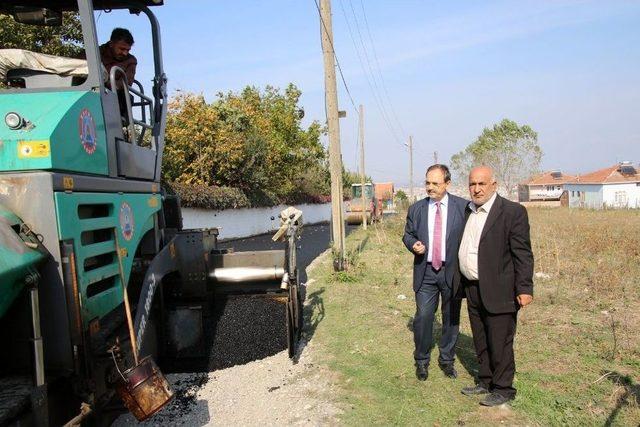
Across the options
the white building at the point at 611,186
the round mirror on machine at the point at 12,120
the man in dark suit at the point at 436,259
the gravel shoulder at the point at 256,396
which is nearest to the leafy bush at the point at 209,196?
the gravel shoulder at the point at 256,396

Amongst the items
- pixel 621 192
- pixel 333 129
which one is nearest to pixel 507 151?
pixel 621 192

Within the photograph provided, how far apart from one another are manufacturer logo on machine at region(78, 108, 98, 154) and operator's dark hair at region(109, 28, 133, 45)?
128 centimetres

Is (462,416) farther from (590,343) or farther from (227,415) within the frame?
(590,343)

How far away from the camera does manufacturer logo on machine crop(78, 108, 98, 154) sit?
3.00 m

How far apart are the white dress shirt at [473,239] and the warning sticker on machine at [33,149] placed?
307 cm

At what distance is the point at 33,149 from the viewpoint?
269cm

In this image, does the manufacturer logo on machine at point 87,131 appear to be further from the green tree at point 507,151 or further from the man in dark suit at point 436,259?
the green tree at point 507,151

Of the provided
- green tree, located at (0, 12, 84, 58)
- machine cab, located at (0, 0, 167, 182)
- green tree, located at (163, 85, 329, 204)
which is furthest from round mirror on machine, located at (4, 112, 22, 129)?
green tree, located at (163, 85, 329, 204)

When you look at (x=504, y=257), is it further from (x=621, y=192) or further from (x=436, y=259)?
(x=621, y=192)

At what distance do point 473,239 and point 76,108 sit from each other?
118 inches

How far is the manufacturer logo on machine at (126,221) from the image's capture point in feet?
11.5

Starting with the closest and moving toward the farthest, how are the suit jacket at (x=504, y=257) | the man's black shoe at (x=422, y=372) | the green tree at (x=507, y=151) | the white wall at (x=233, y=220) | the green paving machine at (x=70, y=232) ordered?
the green paving machine at (x=70, y=232) < the suit jacket at (x=504, y=257) < the man's black shoe at (x=422, y=372) < the white wall at (x=233, y=220) < the green tree at (x=507, y=151)

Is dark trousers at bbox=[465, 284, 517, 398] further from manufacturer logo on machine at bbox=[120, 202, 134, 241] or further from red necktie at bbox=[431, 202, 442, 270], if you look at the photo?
manufacturer logo on machine at bbox=[120, 202, 134, 241]

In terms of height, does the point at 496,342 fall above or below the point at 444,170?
below
